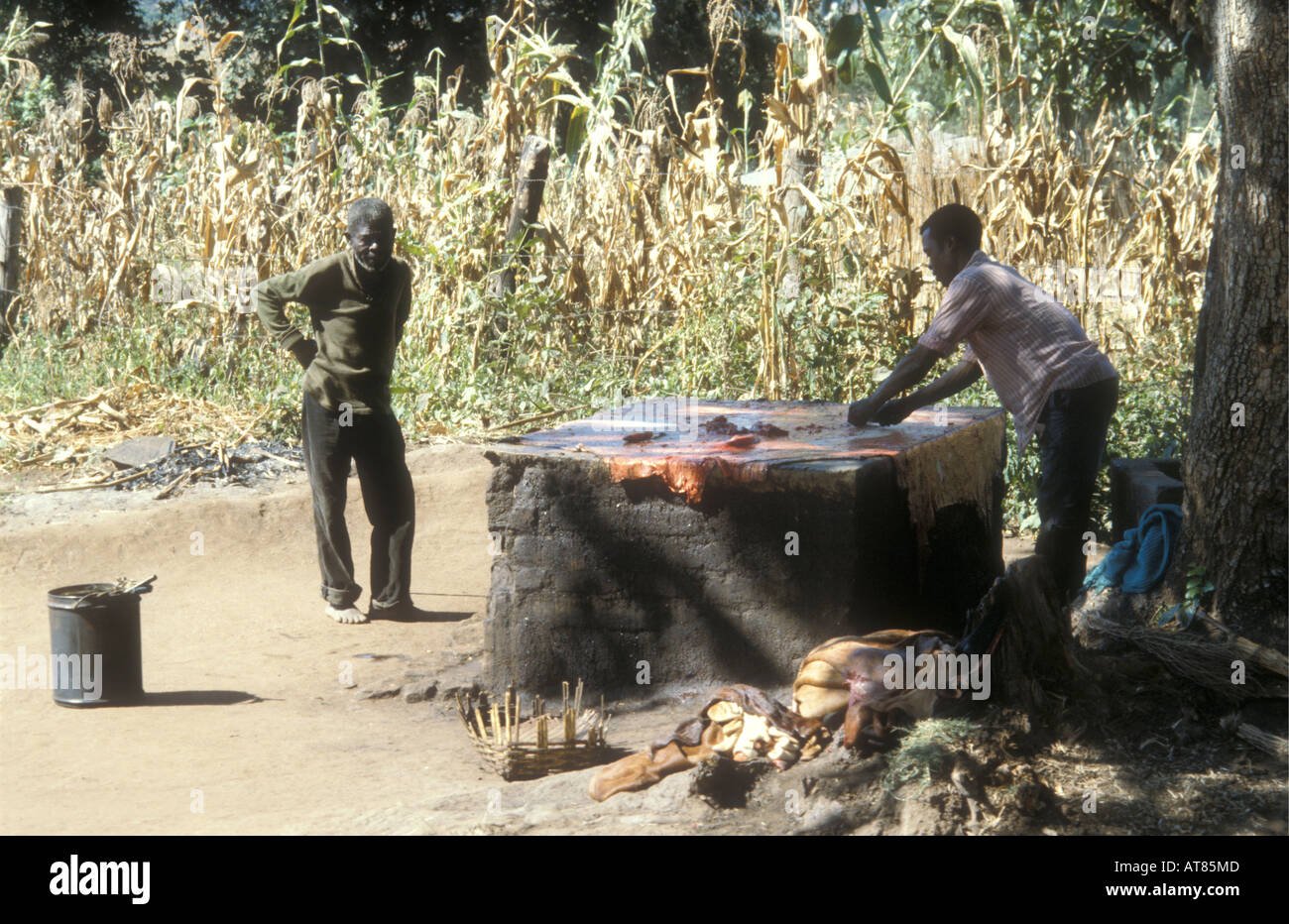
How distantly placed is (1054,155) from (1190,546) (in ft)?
13.8

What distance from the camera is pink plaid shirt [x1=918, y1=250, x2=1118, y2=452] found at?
186 inches

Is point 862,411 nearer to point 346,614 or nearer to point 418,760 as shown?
point 418,760

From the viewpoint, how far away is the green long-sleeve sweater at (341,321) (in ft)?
18.7

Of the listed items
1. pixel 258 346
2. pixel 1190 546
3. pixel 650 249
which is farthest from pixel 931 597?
pixel 258 346

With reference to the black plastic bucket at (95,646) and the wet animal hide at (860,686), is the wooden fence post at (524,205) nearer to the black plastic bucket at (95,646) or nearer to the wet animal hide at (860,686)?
the black plastic bucket at (95,646)

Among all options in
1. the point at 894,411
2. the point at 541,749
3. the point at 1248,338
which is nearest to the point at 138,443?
the point at 541,749

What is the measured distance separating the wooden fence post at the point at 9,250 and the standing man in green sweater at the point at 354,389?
4.50 meters

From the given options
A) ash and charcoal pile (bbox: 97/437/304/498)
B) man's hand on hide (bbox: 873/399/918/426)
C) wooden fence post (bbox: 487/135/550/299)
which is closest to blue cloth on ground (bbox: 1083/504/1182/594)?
man's hand on hide (bbox: 873/399/918/426)

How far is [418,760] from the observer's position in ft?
13.9

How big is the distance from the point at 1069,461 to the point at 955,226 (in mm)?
993

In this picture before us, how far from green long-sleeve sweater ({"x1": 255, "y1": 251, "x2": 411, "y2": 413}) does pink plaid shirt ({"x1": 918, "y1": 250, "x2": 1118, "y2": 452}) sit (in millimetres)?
2476

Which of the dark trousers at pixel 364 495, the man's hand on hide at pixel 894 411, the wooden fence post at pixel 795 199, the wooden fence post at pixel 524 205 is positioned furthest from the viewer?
the wooden fence post at pixel 524 205

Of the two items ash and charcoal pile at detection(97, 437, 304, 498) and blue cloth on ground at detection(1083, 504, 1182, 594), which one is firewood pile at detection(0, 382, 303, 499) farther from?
blue cloth on ground at detection(1083, 504, 1182, 594)

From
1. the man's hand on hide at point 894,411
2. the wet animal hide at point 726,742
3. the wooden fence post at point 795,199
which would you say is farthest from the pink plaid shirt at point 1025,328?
the wooden fence post at point 795,199
